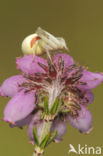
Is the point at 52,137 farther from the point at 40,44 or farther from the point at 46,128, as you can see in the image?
the point at 40,44

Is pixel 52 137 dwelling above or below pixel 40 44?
below

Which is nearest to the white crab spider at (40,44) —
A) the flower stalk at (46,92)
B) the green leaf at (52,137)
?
the flower stalk at (46,92)

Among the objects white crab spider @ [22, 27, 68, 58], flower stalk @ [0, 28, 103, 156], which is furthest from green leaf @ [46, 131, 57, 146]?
white crab spider @ [22, 27, 68, 58]

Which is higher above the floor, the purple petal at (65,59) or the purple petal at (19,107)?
the purple petal at (65,59)

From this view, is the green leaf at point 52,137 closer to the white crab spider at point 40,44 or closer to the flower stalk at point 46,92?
the flower stalk at point 46,92

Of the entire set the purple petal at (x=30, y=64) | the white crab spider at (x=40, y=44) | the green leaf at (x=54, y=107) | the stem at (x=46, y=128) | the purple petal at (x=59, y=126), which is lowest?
the stem at (x=46, y=128)

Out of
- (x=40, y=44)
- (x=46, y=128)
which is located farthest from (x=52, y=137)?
(x=40, y=44)

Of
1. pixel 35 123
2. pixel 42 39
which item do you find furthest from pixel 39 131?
pixel 42 39
